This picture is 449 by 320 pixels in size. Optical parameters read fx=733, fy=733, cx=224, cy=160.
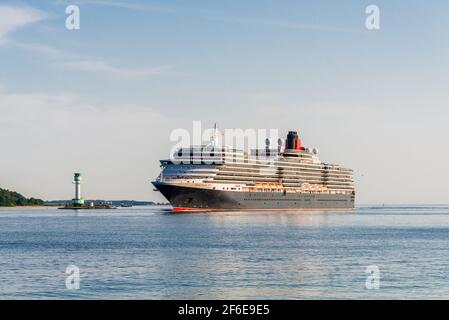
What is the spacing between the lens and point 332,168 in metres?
182

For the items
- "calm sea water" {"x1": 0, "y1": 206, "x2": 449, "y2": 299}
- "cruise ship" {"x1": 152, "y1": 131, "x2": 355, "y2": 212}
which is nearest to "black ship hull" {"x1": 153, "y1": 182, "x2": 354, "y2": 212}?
"cruise ship" {"x1": 152, "y1": 131, "x2": 355, "y2": 212}

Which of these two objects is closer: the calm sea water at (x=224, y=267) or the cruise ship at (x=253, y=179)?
the calm sea water at (x=224, y=267)

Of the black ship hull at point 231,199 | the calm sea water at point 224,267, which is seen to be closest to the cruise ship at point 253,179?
the black ship hull at point 231,199

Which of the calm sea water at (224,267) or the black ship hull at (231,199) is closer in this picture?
the calm sea water at (224,267)

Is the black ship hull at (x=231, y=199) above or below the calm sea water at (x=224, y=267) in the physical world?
above

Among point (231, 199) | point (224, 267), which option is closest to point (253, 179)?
point (231, 199)

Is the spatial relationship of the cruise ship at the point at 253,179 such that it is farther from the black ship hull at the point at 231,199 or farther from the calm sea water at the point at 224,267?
the calm sea water at the point at 224,267

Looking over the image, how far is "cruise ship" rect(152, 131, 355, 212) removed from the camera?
133625 millimetres

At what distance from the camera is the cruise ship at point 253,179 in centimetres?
13362

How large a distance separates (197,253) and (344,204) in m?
133

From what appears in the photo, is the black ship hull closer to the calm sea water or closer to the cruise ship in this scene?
the cruise ship
